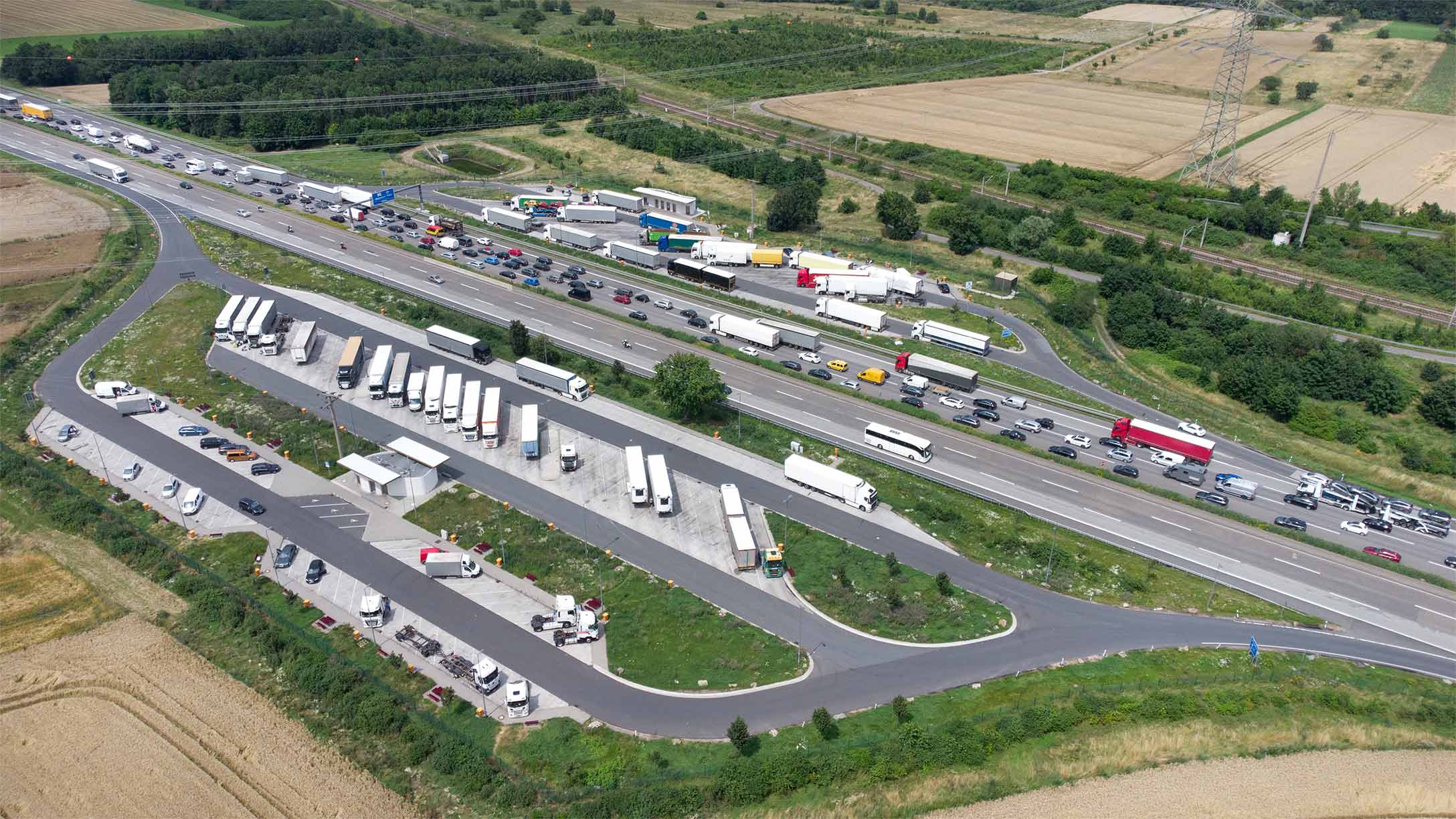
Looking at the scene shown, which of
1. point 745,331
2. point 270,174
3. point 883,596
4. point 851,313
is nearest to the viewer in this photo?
point 883,596

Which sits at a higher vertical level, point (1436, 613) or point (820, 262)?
point (820, 262)

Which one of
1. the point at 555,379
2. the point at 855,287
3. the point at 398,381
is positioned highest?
the point at 855,287

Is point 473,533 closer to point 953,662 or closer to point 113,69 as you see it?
point 953,662

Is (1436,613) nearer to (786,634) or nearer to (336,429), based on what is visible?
(786,634)

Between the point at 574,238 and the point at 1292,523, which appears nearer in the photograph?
the point at 1292,523

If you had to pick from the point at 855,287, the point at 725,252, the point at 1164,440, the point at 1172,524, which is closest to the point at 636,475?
the point at 1172,524

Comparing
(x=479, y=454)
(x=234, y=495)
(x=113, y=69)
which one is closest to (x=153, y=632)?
(x=234, y=495)

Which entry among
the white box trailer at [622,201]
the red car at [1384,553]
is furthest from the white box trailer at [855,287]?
the red car at [1384,553]

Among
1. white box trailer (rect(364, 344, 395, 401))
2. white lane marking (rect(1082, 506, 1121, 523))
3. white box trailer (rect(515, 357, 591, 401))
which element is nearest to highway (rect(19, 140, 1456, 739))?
white lane marking (rect(1082, 506, 1121, 523))
